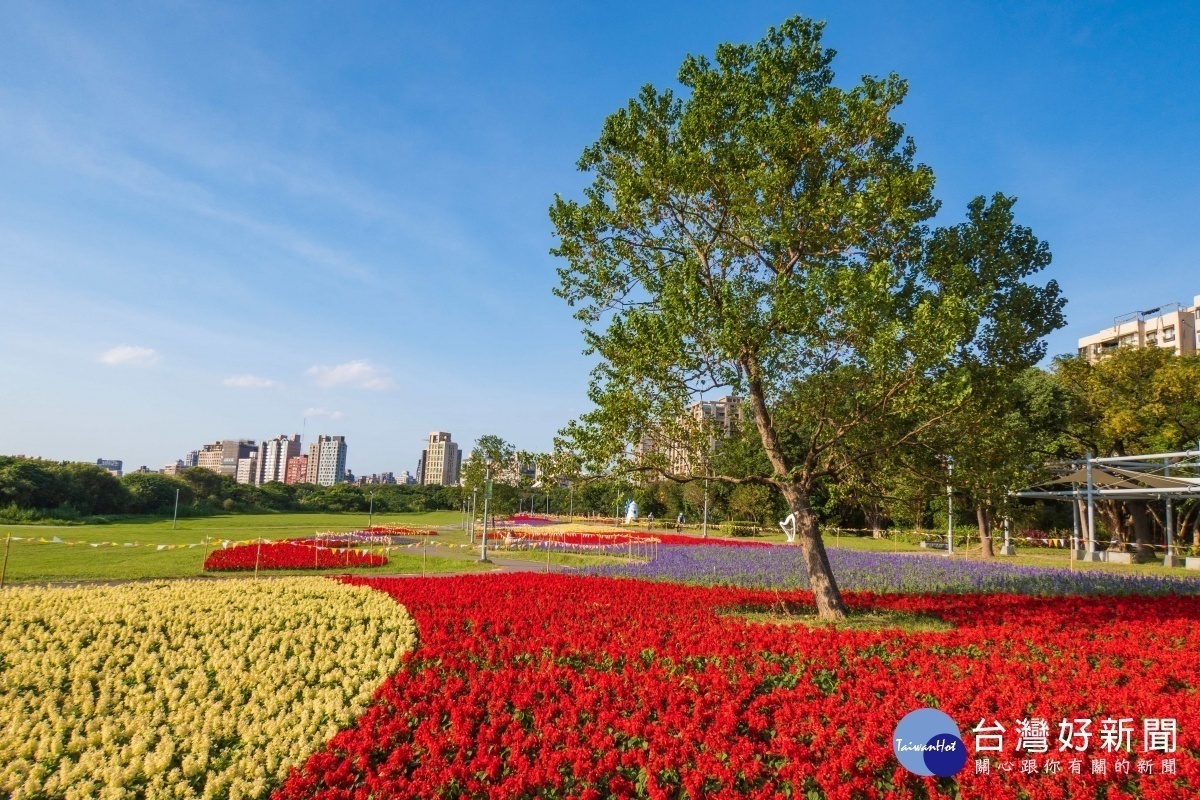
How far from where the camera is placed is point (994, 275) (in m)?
13.4

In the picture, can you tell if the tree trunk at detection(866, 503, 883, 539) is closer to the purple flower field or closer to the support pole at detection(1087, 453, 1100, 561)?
the support pole at detection(1087, 453, 1100, 561)

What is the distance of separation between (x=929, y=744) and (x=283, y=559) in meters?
22.4

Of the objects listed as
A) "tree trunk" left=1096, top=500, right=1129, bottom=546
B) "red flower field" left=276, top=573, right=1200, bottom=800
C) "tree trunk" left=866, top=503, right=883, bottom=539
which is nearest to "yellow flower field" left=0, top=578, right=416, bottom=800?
"red flower field" left=276, top=573, right=1200, bottom=800

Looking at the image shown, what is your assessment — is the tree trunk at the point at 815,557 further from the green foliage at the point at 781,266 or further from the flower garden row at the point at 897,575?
the flower garden row at the point at 897,575

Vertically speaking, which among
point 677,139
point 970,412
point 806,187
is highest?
point 677,139

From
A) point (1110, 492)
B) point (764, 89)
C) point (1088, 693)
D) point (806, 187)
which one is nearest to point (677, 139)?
point (764, 89)

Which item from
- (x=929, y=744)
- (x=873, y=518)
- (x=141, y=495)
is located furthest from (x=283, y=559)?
(x=141, y=495)

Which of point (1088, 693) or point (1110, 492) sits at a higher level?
point (1110, 492)

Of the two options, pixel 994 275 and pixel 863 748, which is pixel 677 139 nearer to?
pixel 994 275

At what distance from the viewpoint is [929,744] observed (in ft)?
19.6

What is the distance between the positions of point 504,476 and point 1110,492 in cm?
3550

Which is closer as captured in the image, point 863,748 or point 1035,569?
point 863,748

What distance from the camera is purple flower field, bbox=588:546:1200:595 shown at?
1747 cm

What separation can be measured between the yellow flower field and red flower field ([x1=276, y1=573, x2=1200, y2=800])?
0.67 meters
